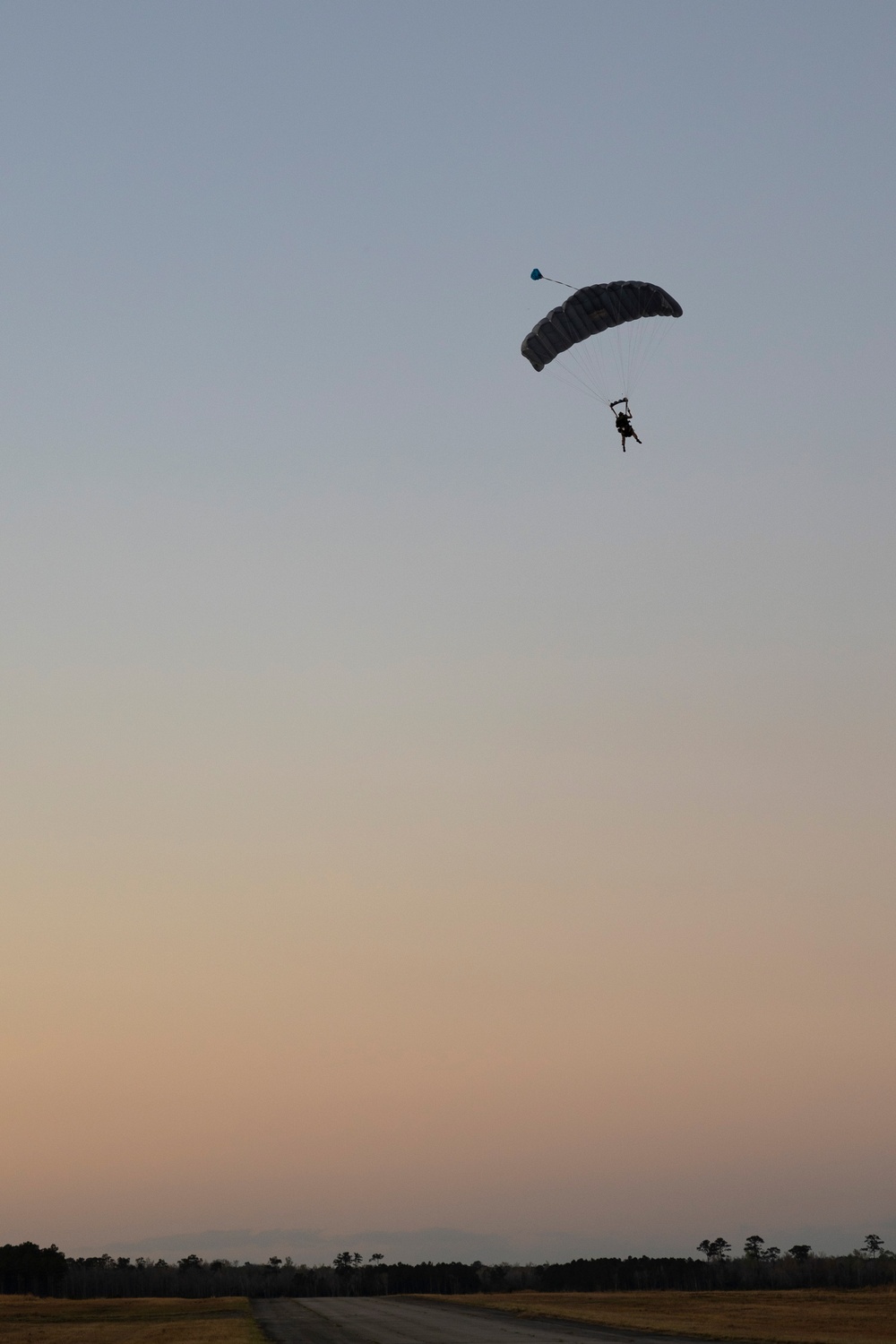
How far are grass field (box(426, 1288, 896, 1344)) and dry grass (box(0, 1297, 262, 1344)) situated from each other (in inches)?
693

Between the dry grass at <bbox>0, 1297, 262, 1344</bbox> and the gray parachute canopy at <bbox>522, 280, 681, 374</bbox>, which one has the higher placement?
the gray parachute canopy at <bbox>522, 280, 681, 374</bbox>

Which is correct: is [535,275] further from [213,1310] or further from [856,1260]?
[856,1260]

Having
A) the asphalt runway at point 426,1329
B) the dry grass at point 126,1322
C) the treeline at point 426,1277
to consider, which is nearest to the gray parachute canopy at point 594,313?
the asphalt runway at point 426,1329

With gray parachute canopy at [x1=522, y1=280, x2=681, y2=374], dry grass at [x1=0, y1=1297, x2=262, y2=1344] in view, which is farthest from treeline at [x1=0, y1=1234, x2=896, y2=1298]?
gray parachute canopy at [x1=522, y1=280, x2=681, y2=374]

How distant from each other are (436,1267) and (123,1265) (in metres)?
53.4

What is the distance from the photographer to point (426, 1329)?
55.9 metres

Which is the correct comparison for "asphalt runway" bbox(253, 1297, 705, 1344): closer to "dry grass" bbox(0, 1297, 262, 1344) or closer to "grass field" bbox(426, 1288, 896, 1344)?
"dry grass" bbox(0, 1297, 262, 1344)

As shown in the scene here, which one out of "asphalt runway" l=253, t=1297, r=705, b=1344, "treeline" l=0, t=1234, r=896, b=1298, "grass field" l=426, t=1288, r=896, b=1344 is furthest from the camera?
"treeline" l=0, t=1234, r=896, b=1298

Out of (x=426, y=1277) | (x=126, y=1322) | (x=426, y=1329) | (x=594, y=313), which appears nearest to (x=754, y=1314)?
(x=426, y=1329)

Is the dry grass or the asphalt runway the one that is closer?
the asphalt runway

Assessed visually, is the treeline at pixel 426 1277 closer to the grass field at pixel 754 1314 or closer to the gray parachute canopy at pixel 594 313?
the grass field at pixel 754 1314

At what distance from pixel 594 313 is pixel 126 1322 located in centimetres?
7061

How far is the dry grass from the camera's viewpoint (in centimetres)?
5875

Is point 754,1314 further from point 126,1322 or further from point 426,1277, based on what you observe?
point 426,1277
